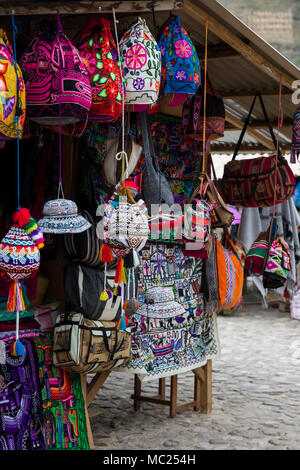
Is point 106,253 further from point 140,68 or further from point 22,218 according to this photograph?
point 140,68

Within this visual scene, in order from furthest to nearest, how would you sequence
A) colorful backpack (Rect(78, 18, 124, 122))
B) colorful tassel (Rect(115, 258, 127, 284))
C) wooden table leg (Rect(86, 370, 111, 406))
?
wooden table leg (Rect(86, 370, 111, 406))
colorful tassel (Rect(115, 258, 127, 284))
colorful backpack (Rect(78, 18, 124, 122))

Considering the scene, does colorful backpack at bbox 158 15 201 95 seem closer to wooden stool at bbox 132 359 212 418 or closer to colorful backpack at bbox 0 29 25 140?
colorful backpack at bbox 0 29 25 140

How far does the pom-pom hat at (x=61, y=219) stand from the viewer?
3375 mm

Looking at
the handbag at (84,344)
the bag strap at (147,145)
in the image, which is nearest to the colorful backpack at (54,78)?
the bag strap at (147,145)

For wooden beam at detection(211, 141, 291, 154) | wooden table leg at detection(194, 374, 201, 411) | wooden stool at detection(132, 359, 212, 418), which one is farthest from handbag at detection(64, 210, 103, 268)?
wooden beam at detection(211, 141, 291, 154)

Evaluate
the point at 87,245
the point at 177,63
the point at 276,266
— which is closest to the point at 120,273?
the point at 87,245

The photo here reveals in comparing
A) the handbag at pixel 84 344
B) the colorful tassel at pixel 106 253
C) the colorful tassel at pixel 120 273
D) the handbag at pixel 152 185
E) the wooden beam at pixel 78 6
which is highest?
the wooden beam at pixel 78 6

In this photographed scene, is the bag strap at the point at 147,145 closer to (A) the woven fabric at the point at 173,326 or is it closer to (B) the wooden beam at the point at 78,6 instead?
(A) the woven fabric at the point at 173,326

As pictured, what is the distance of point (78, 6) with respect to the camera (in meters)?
3.28

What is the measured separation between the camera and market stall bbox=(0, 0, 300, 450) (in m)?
3.20

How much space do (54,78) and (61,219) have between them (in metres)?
0.71

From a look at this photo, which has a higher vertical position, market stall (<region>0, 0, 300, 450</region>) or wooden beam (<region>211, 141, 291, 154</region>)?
wooden beam (<region>211, 141, 291, 154</region>)

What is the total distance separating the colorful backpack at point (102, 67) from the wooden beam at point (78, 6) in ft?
0.49

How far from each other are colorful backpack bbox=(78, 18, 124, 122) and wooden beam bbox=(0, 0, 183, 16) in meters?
0.15
